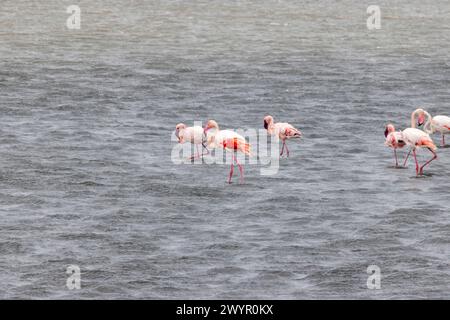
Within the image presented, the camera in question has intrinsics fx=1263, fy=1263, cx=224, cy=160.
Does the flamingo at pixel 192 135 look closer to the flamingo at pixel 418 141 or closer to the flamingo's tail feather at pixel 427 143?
the flamingo at pixel 418 141

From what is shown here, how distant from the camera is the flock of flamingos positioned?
23562 mm

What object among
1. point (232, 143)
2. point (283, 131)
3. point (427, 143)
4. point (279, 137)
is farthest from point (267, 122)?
point (427, 143)

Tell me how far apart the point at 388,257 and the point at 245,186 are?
194 inches

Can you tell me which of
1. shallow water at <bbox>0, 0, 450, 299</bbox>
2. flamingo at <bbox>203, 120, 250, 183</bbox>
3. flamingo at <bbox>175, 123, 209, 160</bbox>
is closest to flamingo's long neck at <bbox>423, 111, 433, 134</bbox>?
shallow water at <bbox>0, 0, 450, 299</bbox>

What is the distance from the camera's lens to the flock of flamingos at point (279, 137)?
23.6 meters

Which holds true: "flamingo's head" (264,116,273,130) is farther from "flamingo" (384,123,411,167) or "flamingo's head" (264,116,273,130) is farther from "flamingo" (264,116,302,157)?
"flamingo" (384,123,411,167)

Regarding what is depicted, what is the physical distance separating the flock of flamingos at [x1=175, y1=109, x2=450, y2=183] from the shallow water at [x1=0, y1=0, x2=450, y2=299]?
45 cm

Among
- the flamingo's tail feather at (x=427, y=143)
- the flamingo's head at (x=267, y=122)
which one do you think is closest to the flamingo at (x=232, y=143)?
the flamingo's head at (x=267, y=122)

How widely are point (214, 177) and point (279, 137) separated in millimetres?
2647

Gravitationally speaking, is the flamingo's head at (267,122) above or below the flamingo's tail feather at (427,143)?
above

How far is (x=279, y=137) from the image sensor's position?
25922mm

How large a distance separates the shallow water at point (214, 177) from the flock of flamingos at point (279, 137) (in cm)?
45
